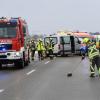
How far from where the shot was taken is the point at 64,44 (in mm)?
41719

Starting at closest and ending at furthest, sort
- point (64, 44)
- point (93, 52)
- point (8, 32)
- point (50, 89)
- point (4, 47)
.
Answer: point (50, 89)
point (93, 52)
point (4, 47)
point (8, 32)
point (64, 44)

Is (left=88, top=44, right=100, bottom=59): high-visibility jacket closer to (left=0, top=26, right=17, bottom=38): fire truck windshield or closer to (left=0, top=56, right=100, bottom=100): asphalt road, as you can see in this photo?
(left=0, top=56, right=100, bottom=100): asphalt road

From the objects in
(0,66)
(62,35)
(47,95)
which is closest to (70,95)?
(47,95)

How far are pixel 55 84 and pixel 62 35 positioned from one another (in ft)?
83.4

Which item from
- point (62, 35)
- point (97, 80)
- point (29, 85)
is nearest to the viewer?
point (29, 85)

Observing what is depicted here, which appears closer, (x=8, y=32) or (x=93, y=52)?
(x=93, y=52)

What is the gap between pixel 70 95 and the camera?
13422 millimetres

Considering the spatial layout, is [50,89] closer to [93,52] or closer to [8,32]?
[93,52]

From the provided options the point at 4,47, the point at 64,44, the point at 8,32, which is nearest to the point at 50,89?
the point at 4,47

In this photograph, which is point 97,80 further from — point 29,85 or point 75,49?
point 75,49

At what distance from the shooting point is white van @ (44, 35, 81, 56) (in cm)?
4128

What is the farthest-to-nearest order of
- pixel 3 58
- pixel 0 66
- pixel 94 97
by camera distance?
pixel 0 66 → pixel 3 58 → pixel 94 97

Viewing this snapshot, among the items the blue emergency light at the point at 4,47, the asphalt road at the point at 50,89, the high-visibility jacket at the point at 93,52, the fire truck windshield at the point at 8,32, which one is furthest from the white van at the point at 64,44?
the asphalt road at the point at 50,89

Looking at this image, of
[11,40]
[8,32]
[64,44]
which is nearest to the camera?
[11,40]
